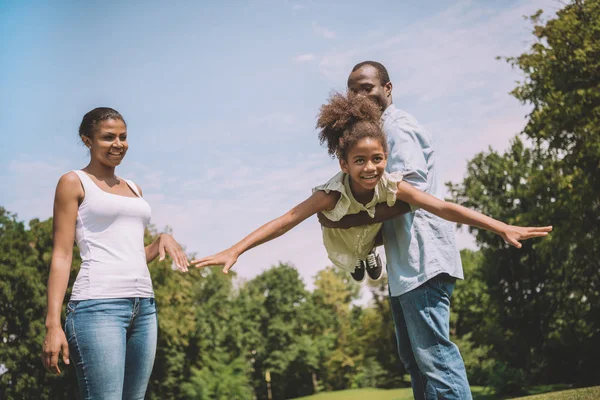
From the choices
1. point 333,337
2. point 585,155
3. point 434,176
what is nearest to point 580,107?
point 585,155

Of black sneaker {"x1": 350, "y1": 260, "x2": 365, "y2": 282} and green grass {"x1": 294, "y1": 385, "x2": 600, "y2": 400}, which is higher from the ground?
black sneaker {"x1": 350, "y1": 260, "x2": 365, "y2": 282}

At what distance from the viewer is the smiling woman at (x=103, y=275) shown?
326 cm

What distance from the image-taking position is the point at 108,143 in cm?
368

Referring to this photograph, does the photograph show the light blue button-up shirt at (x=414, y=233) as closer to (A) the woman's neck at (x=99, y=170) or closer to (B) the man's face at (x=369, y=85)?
(B) the man's face at (x=369, y=85)

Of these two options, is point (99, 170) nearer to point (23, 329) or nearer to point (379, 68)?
point (379, 68)

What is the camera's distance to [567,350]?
92.9ft

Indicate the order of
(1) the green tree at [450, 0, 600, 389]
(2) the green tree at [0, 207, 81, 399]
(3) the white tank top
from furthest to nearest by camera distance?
(2) the green tree at [0, 207, 81, 399] < (1) the green tree at [450, 0, 600, 389] < (3) the white tank top

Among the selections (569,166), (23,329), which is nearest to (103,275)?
(569,166)

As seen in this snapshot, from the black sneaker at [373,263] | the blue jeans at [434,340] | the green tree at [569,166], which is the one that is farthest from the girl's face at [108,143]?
the green tree at [569,166]

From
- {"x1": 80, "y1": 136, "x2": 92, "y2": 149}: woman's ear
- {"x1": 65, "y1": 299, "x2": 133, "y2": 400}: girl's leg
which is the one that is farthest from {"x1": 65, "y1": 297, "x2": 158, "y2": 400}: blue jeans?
{"x1": 80, "y1": 136, "x2": 92, "y2": 149}: woman's ear

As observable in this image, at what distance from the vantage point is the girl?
3.43m

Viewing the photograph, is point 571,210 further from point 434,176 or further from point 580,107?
point 434,176

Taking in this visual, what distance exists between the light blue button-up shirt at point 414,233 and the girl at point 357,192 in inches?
5.0

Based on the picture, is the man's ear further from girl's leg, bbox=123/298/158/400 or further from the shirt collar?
girl's leg, bbox=123/298/158/400
